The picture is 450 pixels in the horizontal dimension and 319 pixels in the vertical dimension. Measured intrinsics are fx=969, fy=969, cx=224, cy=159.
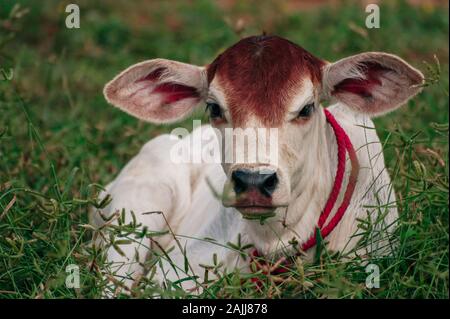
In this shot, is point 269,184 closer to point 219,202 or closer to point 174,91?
point 174,91

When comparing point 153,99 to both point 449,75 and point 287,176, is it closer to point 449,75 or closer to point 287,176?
point 287,176

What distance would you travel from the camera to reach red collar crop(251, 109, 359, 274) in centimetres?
425

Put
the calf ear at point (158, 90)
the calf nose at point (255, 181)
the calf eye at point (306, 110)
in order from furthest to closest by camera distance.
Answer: the calf ear at point (158, 90)
the calf eye at point (306, 110)
the calf nose at point (255, 181)

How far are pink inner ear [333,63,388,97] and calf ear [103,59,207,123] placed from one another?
627 mm

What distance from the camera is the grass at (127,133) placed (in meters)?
3.98

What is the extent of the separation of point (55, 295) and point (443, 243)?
5.37ft

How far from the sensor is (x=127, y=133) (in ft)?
18.6

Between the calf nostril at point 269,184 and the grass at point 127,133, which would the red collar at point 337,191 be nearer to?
the grass at point 127,133

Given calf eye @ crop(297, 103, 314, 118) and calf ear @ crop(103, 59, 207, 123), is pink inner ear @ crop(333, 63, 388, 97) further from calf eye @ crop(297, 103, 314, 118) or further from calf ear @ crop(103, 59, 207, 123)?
calf ear @ crop(103, 59, 207, 123)

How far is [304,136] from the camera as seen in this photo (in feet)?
13.5

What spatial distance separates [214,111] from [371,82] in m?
0.72

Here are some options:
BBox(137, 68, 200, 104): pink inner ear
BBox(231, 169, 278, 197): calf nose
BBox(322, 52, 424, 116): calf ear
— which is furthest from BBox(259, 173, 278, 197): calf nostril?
BBox(137, 68, 200, 104): pink inner ear

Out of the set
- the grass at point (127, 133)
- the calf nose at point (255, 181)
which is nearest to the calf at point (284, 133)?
the calf nose at point (255, 181)
